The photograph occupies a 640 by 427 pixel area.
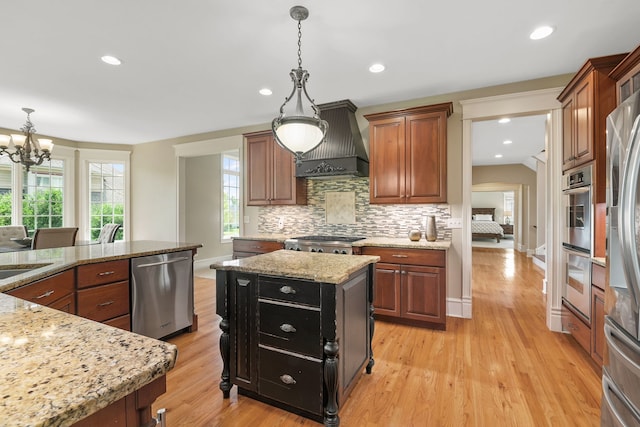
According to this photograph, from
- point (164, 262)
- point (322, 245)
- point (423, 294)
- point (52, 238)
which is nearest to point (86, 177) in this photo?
point (52, 238)

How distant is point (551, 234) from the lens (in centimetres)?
317

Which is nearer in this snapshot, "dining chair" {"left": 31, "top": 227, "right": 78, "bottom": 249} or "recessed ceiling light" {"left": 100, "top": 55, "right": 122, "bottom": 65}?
"recessed ceiling light" {"left": 100, "top": 55, "right": 122, "bottom": 65}

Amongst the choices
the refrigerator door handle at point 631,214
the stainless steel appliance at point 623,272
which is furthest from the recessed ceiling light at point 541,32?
the refrigerator door handle at point 631,214

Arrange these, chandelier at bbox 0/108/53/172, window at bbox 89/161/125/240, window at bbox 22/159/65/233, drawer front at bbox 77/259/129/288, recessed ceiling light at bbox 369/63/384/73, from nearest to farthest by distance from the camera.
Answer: drawer front at bbox 77/259/129/288 < recessed ceiling light at bbox 369/63/384/73 < chandelier at bbox 0/108/53/172 < window at bbox 22/159/65/233 < window at bbox 89/161/125/240

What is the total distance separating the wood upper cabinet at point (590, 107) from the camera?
2.39m

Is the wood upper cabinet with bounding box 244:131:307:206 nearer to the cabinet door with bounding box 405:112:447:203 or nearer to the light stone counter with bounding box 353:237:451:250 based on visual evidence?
the light stone counter with bounding box 353:237:451:250

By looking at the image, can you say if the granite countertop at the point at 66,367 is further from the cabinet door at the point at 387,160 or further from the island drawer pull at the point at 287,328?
the cabinet door at the point at 387,160

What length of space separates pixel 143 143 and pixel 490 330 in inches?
263

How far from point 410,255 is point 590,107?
6.39ft

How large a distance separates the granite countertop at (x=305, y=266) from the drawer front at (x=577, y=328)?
74.3 inches

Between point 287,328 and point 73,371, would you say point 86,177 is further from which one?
point 73,371

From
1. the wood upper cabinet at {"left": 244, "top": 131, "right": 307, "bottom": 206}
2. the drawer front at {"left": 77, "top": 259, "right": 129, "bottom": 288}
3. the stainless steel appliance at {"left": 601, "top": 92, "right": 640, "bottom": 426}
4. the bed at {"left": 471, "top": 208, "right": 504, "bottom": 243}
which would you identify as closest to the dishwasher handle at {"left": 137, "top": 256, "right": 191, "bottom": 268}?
the drawer front at {"left": 77, "top": 259, "right": 129, "bottom": 288}

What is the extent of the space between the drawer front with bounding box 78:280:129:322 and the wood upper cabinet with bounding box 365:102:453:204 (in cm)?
273

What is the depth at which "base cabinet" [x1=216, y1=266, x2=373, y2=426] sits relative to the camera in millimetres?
1681
